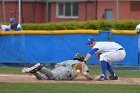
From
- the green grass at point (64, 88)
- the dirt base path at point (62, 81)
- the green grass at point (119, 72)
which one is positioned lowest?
the green grass at point (119, 72)

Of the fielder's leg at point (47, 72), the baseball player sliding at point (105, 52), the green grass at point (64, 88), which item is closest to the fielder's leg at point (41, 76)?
the fielder's leg at point (47, 72)

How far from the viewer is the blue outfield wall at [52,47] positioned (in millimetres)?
22562

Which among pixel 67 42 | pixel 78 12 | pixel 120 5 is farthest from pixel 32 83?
pixel 78 12

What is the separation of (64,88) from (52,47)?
27.9 feet

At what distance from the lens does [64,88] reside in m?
14.5

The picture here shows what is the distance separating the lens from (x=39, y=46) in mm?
23031

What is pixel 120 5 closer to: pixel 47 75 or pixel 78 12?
pixel 78 12

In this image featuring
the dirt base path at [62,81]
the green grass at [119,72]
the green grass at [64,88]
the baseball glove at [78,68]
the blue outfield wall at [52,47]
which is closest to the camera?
the green grass at [64,88]

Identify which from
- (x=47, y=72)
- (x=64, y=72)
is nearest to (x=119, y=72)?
(x=64, y=72)

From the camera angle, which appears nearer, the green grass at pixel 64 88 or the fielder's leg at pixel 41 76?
the green grass at pixel 64 88

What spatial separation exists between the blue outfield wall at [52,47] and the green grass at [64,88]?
7.18 meters

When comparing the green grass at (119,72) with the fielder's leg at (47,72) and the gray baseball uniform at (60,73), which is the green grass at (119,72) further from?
the fielder's leg at (47,72)

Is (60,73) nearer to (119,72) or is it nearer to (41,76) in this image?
(41,76)

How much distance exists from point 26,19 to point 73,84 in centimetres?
3059
